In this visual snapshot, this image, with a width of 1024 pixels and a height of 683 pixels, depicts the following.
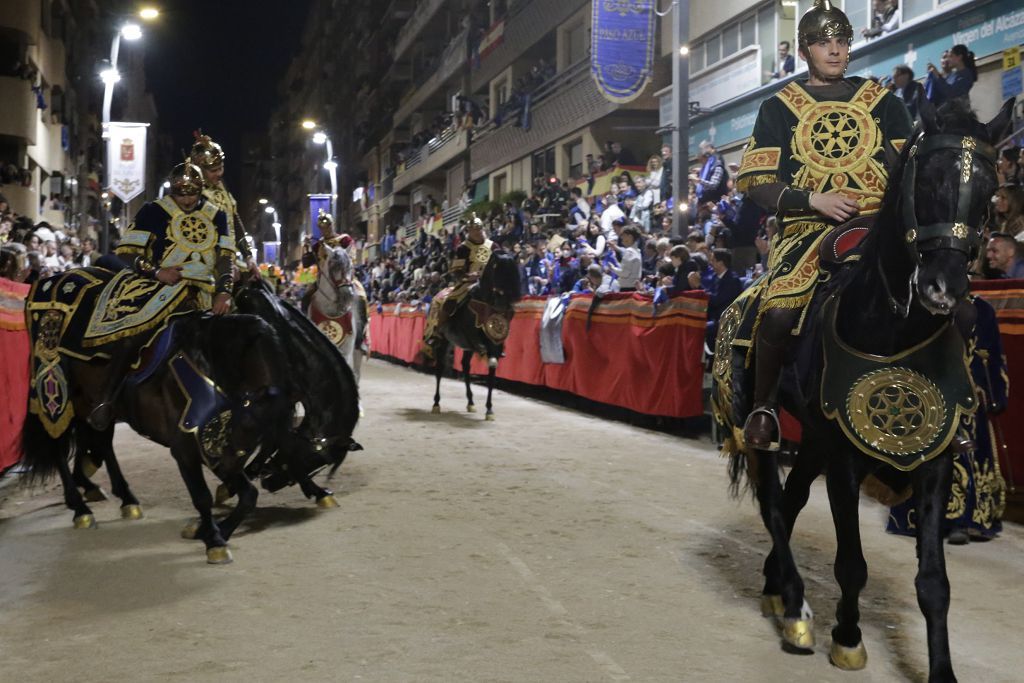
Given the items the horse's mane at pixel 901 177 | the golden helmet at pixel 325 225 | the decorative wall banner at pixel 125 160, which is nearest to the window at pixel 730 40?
the golden helmet at pixel 325 225

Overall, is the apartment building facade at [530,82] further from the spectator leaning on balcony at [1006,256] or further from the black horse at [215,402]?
the black horse at [215,402]

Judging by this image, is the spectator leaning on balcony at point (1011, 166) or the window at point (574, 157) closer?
the spectator leaning on balcony at point (1011, 166)

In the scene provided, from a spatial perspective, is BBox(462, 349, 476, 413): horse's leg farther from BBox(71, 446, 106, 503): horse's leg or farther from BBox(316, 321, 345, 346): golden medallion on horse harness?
BBox(71, 446, 106, 503): horse's leg

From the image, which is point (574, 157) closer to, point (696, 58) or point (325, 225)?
point (696, 58)

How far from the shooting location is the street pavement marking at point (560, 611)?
170 inches

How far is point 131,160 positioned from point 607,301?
695 inches

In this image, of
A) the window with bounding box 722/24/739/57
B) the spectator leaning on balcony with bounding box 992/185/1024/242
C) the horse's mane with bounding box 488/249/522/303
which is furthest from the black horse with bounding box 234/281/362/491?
the window with bounding box 722/24/739/57

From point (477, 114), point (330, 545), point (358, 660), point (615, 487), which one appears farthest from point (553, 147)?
point (358, 660)

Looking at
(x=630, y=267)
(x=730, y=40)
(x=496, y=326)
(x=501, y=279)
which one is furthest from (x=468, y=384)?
(x=730, y=40)

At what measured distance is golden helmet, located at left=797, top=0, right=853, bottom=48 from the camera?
508cm

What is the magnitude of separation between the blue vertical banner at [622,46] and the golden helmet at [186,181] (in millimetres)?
14903

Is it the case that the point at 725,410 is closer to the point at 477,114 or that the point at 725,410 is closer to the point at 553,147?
the point at 553,147

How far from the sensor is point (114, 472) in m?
7.81

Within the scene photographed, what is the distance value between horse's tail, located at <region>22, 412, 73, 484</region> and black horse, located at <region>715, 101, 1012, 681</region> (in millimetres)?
5114
